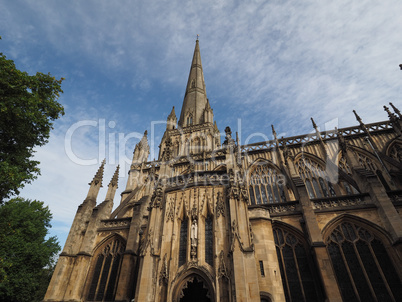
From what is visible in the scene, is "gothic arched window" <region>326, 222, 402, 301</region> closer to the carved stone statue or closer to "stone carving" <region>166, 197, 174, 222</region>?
the carved stone statue

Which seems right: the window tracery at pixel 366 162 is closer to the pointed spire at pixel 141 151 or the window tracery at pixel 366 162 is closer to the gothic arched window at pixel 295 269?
the gothic arched window at pixel 295 269

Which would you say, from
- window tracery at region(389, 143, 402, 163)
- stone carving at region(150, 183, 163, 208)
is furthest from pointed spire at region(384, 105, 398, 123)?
stone carving at region(150, 183, 163, 208)

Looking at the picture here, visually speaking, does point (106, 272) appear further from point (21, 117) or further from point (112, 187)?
point (21, 117)

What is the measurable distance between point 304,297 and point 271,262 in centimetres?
215

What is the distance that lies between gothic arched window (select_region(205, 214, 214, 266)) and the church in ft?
0.16

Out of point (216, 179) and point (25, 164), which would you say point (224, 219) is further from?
point (25, 164)

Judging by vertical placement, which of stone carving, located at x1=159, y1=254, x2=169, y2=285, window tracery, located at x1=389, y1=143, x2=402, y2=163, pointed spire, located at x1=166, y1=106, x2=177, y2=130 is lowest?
stone carving, located at x1=159, y1=254, x2=169, y2=285

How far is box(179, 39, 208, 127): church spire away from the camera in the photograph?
101 ft

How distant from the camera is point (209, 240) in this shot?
10352 mm

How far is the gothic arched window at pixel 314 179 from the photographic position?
52.5ft

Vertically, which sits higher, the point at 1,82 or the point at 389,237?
the point at 1,82

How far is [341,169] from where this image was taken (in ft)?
52.9

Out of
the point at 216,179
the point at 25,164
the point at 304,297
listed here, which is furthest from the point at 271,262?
the point at 25,164

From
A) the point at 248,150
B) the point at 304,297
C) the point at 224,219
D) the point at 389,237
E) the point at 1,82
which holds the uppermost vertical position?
the point at 248,150
